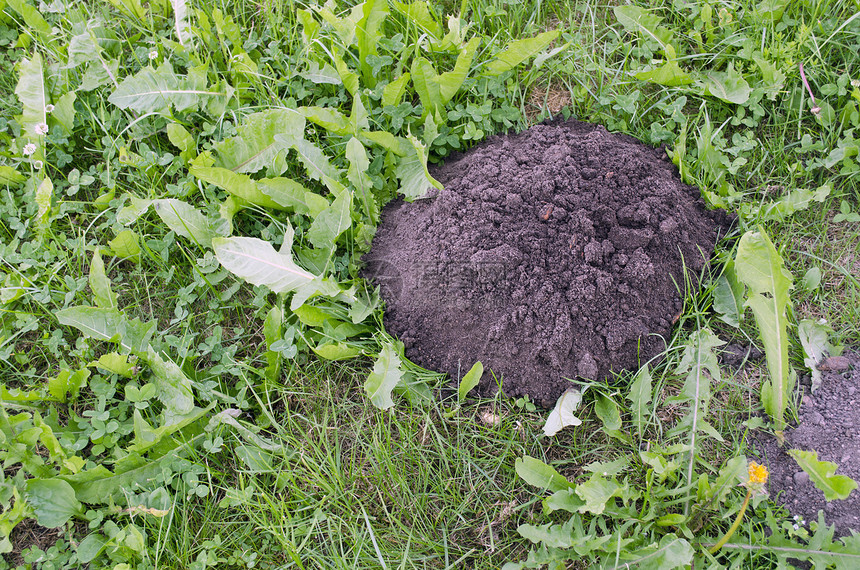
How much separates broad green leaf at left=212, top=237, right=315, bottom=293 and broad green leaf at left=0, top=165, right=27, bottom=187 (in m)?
1.29

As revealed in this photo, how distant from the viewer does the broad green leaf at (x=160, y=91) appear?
2.81m

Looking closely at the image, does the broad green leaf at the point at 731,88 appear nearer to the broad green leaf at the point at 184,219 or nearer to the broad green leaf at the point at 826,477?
the broad green leaf at the point at 826,477

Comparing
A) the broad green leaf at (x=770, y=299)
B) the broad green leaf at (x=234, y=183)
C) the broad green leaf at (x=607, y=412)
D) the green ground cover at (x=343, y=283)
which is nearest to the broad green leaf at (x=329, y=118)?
the green ground cover at (x=343, y=283)

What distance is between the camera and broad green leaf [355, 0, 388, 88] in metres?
2.70

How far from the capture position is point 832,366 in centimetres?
230

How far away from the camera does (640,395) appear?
7.19ft

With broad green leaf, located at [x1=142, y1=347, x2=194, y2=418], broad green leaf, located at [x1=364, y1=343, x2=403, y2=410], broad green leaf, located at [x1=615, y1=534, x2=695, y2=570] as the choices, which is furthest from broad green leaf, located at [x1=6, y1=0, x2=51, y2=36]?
broad green leaf, located at [x1=615, y1=534, x2=695, y2=570]

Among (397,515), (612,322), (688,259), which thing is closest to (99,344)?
(397,515)

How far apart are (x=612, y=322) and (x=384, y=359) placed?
2.86 feet

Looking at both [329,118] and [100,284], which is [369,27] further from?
[100,284]

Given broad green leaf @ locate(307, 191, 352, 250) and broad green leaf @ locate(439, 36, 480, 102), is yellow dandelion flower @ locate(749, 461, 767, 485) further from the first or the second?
broad green leaf @ locate(439, 36, 480, 102)

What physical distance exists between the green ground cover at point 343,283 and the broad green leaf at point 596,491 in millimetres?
11

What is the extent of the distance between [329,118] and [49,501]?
1.80m

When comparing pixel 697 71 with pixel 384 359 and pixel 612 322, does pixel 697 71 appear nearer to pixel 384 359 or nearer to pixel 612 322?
pixel 612 322
